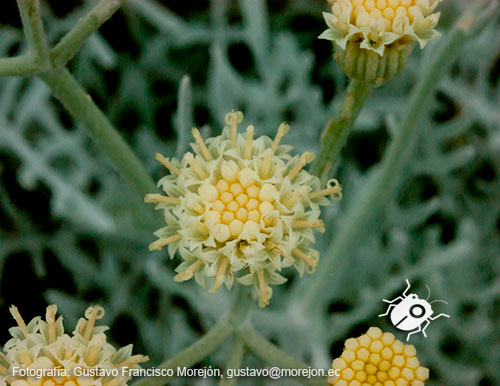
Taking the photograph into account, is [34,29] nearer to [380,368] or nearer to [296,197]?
[296,197]

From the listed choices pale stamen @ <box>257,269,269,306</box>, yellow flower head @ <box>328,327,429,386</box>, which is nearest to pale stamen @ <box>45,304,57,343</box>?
pale stamen @ <box>257,269,269,306</box>

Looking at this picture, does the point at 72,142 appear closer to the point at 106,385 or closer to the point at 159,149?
the point at 159,149

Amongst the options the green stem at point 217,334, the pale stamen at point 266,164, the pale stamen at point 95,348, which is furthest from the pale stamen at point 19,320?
the pale stamen at point 266,164

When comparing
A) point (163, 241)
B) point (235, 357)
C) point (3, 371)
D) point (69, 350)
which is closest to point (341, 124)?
point (163, 241)

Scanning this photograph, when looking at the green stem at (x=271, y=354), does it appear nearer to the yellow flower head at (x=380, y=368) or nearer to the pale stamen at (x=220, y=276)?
the yellow flower head at (x=380, y=368)

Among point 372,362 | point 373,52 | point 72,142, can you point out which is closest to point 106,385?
point 372,362

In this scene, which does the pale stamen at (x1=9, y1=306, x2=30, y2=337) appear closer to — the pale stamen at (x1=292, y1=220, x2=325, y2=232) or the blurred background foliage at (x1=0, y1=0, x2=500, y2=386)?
the pale stamen at (x1=292, y1=220, x2=325, y2=232)

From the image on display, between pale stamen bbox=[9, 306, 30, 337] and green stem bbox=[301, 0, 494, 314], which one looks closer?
pale stamen bbox=[9, 306, 30, 337]
